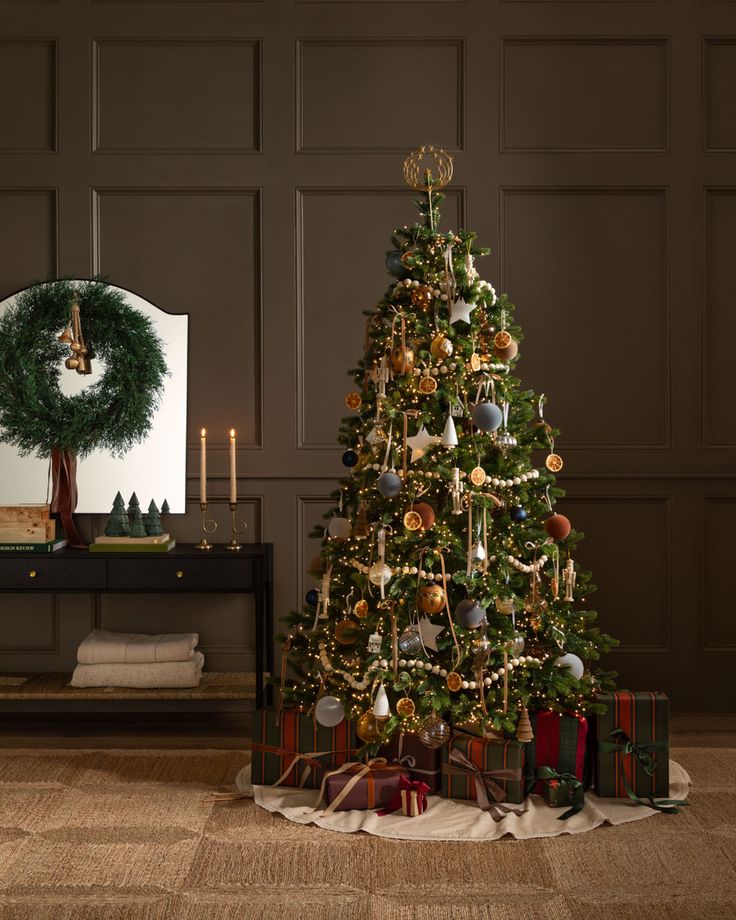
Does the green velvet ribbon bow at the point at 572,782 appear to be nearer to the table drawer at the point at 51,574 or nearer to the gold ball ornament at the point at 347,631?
the gold ball ornament at the point at 347,631

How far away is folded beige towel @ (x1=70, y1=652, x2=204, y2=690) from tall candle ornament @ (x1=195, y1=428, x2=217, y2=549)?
50 cm

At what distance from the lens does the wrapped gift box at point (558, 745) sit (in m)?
2.99

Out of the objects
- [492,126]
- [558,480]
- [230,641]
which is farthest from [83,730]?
[492,126]

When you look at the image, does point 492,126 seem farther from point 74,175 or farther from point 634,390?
point 74,175

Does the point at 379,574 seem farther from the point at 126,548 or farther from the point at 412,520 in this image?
the point at 126,548

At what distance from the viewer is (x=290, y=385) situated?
166 inches

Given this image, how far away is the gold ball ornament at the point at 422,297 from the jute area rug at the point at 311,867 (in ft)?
5.30

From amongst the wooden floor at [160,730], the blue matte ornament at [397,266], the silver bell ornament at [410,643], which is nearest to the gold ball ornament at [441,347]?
the blue matte ornament at [397,266]

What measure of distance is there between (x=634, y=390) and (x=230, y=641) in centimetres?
207

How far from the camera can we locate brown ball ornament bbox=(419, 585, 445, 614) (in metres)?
2.91

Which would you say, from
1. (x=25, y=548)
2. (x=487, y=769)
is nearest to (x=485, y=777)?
(x=487, y=769)

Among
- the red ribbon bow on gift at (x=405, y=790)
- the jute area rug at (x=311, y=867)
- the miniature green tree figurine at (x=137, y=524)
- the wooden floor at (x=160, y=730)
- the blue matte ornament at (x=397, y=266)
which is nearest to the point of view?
the jute area rug at (x=311, y=867)

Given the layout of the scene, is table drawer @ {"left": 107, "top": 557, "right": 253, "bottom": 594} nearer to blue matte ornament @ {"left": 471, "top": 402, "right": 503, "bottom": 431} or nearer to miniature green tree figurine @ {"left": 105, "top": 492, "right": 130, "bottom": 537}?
miniature green tree figurine @ {"left": 105, "top": 492, "right": 130, "bottom": 537}

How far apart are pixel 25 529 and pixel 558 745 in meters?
2.19
